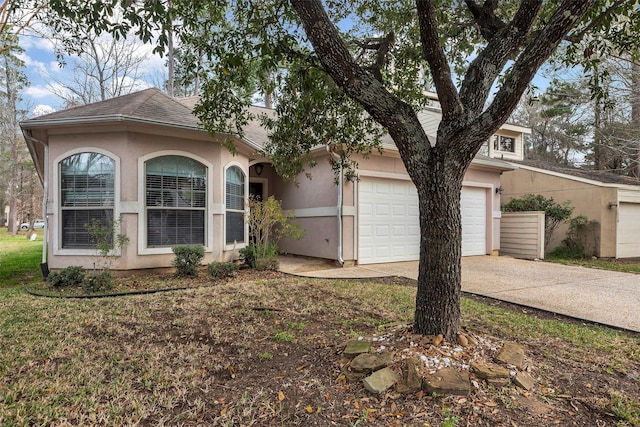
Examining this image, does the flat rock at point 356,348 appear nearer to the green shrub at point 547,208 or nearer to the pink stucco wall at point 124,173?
the pink stucco wall at point 124,173

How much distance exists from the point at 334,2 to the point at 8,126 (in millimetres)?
26521

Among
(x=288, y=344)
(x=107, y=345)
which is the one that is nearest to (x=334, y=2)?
(x=288, y=344)

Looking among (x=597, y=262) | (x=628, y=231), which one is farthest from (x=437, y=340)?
(x=628, y=231)

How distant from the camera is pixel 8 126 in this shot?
2239 centimetres

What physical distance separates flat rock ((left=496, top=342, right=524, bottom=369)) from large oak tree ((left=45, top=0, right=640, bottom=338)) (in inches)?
15.0

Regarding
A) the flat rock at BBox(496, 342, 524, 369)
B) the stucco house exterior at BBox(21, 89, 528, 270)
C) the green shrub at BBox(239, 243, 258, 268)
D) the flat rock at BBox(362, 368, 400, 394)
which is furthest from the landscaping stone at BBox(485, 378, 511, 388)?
the green shrub at BBox(239, 243, 258, 268)

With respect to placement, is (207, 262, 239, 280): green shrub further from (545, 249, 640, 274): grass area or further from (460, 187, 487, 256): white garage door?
(545, 249, 640, 274): grass area

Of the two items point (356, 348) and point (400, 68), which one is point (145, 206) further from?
point (356, 348)

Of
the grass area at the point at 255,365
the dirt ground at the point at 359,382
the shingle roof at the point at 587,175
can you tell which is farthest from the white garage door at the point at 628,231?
the dirt ground at the point at 359,382

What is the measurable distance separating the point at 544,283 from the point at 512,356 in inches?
190

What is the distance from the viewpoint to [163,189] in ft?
22.5

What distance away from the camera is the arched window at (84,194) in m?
6.55

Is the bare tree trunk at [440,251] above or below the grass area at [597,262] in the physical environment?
above

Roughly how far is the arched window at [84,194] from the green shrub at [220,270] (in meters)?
2.05
